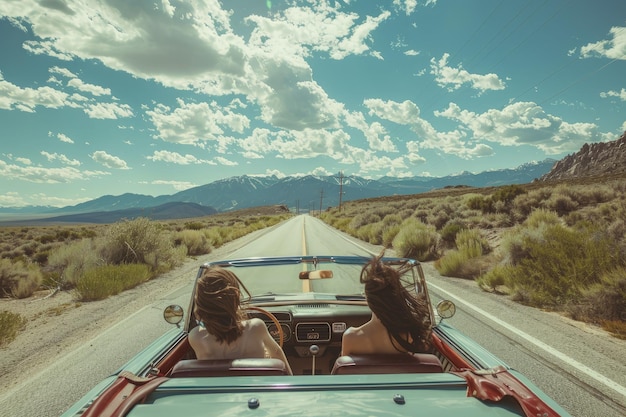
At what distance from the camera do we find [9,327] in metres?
7.37

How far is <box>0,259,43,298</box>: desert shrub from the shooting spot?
11641 millimetres

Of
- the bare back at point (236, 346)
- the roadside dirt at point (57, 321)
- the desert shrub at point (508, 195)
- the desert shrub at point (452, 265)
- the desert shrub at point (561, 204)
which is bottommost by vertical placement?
the roadside dirt at point (57, 321)

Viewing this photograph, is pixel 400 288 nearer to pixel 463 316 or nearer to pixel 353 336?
pixel 353 336

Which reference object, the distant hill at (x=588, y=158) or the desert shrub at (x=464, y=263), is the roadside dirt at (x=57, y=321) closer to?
the desert shrub at (x=464, y=263)

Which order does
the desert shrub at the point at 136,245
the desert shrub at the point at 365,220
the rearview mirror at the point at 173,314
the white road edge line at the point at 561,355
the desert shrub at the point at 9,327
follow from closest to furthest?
the rearview mirror at the point at 173,314 < the white road edge line at the point at 561,355 < the desert shrub at the point at 9,327 < the desert shrub at the point at 136,245 < the desert shrub at the point at 365,220

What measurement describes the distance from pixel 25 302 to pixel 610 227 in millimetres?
15983

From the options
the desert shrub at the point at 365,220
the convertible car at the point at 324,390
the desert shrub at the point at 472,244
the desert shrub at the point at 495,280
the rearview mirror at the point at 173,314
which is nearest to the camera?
the convertible car at the point at 324,390

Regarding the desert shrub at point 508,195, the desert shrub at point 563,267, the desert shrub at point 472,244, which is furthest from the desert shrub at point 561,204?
the desert shrub at point 563,267

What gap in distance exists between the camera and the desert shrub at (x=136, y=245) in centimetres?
1439

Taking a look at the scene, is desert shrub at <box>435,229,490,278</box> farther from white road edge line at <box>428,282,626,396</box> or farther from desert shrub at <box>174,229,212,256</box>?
desert shrub at <box>174,229,212,256</box>

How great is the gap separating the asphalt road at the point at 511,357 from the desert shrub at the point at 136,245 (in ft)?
21.8

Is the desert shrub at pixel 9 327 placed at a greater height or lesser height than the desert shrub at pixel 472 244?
lesser

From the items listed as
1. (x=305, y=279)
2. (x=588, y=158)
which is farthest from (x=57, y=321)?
(x=588, y=158)

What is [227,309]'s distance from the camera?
2346 mm
